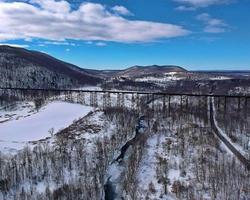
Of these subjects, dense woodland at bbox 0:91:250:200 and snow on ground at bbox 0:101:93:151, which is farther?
snow on ground at bbox 0:101:93:151

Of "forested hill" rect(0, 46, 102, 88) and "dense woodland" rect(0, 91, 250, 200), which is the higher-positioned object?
"forested hill" rect(0, 46, 102, 88)

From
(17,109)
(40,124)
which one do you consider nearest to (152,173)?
(40,124)

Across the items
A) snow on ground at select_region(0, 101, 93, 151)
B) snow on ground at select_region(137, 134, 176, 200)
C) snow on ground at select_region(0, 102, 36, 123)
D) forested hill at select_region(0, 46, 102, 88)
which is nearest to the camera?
snow on ground at select_region(137, 134, 176, 200)

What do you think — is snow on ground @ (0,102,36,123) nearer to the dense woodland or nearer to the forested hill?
the dense woodland

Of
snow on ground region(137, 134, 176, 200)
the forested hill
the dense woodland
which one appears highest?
the forested hill

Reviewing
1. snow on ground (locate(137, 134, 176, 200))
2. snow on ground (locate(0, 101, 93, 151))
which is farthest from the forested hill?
snow on ground (locate(137, 134, 176, 200))

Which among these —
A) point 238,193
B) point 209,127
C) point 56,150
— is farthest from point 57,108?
point 238,193

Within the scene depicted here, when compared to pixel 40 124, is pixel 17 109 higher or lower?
lower

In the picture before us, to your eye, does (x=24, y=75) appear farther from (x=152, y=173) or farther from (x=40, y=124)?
(x=152, y=173)

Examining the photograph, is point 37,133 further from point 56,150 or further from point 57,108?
point 57,108
